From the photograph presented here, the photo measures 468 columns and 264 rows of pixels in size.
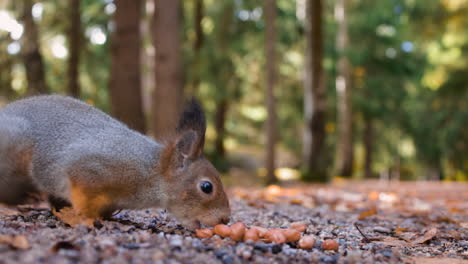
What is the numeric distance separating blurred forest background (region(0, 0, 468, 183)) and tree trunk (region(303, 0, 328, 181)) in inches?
1.1

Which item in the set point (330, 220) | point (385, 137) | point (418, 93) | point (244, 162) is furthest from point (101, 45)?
point (385, 137)

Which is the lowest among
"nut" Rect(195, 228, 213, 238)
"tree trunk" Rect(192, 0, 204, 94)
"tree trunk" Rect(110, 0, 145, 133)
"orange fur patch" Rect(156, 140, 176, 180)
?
"nut" Rect(195, 228, 213, 238)

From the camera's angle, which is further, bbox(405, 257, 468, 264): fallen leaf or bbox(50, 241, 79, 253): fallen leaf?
bbox(405, 257, 468, 264): fallen leaf

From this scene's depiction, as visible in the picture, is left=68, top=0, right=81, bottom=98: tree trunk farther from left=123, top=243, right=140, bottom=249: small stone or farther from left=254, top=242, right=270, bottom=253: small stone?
left=123, top=243, right=140, bottom=249: small stone

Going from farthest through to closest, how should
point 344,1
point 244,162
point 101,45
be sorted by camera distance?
point 244,162 < point 344,1 < point 101,45

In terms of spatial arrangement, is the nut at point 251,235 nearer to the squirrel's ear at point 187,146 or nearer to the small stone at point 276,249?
the small stone at point 276,249

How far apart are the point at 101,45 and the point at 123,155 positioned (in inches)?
525

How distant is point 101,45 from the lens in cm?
1605

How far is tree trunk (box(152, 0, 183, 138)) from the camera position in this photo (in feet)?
28.8

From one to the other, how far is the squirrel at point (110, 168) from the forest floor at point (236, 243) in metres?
0.18

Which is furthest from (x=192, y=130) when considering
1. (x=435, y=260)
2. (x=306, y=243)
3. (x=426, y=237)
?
(x=426, y=237)

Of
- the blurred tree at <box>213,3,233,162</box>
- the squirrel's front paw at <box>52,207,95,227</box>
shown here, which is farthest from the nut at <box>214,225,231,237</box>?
Result: the blurred tree at <box>213,3,233,162</box>

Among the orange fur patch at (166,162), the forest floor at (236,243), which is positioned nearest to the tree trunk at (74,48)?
the forest floor at (236,243)

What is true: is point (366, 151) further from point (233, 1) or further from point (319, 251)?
point (319, 251)
